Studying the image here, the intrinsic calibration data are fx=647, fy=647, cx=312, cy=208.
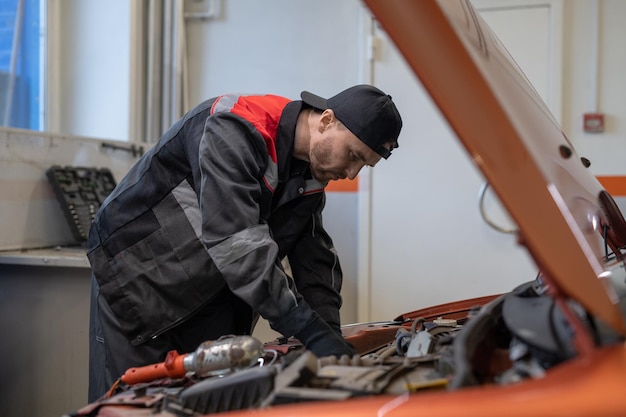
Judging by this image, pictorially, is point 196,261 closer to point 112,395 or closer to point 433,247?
point 112,395

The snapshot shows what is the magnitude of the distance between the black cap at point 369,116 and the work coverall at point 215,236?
0.18 meters

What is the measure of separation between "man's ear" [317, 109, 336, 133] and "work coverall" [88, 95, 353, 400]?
0.08 metres

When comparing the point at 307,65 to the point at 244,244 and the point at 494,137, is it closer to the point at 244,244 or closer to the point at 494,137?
the point at 244,244

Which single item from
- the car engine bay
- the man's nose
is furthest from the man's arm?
the man's nose

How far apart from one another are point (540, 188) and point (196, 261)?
1.13 meters

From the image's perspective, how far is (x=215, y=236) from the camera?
1.61m

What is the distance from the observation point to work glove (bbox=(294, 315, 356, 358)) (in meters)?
1.52

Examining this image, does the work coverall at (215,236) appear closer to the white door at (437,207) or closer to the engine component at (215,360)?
the engine component at (215,360)

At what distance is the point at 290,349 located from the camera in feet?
5.58

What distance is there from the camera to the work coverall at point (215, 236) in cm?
159

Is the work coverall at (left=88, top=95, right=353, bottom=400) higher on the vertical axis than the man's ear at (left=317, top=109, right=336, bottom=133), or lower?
lower

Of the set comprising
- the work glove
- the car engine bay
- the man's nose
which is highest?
the man's nose

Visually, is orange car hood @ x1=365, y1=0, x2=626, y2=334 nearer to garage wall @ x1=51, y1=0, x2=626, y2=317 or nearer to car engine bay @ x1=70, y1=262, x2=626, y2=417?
car engine bay @ x1=70, y1=262, x2=626, y2=417

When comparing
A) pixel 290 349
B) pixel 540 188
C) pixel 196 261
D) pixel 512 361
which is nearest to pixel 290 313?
pixel 290 349
